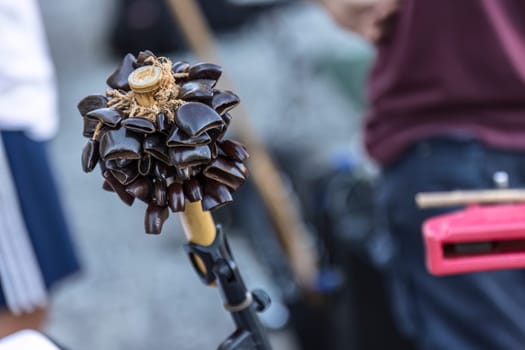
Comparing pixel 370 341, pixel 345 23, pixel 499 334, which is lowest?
pixel 370 341

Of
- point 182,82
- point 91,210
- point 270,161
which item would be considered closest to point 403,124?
point 182,82

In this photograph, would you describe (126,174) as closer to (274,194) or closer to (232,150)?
(232,150)

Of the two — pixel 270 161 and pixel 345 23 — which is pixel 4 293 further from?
pixel 270 161

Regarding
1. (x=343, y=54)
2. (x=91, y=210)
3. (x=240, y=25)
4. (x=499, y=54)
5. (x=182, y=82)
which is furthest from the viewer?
(x=240, y=25)

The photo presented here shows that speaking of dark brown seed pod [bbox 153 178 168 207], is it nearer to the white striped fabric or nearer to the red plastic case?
the red plastic case

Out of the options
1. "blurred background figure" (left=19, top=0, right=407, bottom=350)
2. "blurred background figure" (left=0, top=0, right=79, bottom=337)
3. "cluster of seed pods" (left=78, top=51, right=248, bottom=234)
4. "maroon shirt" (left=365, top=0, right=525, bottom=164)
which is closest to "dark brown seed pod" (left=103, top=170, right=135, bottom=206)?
"cluster of seed pods" (left=78, top=51, right=248, bottom=234)

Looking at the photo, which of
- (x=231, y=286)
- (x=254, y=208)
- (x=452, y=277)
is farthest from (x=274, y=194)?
(x=231, y=286)
